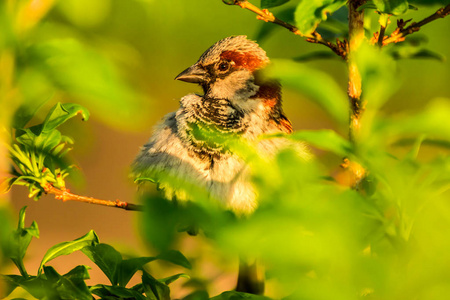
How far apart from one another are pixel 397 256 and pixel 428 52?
1016 millimetres

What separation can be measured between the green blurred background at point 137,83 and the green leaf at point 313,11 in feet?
0.42

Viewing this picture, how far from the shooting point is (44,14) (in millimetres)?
857

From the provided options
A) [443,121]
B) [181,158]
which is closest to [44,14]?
[443,121]

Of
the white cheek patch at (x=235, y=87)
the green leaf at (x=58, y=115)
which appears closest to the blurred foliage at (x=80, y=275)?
the green leaf at (x=58, y=115)

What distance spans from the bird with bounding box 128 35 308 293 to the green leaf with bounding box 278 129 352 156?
938mm

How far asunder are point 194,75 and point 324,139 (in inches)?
83.8

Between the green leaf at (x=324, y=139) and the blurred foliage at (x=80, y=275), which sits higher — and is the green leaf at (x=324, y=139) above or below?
above

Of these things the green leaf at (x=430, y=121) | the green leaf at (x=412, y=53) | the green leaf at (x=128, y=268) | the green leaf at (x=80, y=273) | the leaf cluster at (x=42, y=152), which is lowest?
the green leaf at (x=80, y=273)

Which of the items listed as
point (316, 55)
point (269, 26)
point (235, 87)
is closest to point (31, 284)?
point (269, 26)

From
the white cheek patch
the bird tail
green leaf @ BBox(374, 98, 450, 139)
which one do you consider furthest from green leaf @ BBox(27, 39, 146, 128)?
the white cheek patch

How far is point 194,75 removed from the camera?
269 centimetres

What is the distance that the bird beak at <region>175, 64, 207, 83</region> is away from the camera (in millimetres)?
2676

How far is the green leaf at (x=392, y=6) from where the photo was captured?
103cm

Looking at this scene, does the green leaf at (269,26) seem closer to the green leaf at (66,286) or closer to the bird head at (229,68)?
the green leaf at (66,286)
